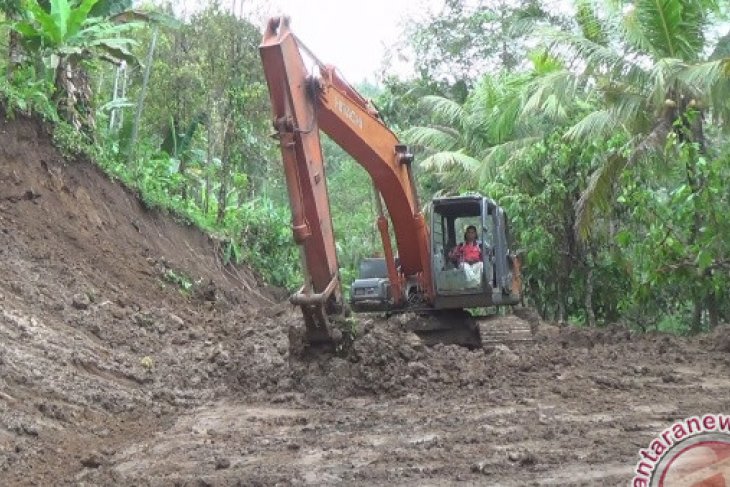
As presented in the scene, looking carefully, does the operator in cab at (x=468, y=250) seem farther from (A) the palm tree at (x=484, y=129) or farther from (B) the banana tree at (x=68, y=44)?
(B) the banana tree at (x=68, y=44)

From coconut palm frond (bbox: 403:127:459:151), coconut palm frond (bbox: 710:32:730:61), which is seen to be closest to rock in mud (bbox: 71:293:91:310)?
coconut palm frond (bbox: 710:32:730:61)

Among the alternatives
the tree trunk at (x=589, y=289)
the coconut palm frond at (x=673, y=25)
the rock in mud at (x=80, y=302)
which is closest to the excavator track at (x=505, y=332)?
the rock in mud at (x=80, y=302)

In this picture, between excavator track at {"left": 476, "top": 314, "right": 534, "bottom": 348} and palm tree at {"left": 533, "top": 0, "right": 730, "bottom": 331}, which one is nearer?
excavator track at {"left": 476, "top": 314, "right": 534, "bottom": 348}

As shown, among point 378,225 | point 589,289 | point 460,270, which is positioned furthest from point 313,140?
point 589,289

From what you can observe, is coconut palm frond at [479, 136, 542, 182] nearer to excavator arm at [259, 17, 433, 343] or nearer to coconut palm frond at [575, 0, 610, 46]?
coconut palm frond at [575, 0, 610, 46]

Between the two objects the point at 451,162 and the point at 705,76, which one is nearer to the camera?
the point at 705,76

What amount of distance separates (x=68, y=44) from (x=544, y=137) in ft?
28.0

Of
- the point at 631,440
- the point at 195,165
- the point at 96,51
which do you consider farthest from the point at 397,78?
the point at 631,440

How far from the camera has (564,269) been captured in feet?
Result: 49.1

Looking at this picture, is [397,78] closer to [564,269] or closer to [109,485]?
[564,269]

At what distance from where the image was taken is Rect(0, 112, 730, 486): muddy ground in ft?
17.3

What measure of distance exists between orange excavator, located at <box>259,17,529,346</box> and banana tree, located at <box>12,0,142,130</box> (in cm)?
516

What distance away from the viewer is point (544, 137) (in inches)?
635

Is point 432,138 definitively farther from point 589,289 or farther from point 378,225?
point 378,225
